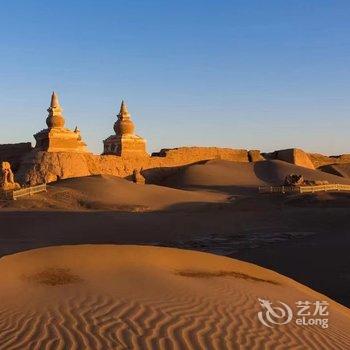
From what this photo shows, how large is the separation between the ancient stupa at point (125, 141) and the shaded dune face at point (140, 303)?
3022 centimetres

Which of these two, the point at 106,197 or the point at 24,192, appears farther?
the point at 106,197

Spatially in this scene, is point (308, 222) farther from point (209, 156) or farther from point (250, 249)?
point (209, 156)

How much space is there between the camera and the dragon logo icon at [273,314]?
6102 millimetres

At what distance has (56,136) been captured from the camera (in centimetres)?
3444

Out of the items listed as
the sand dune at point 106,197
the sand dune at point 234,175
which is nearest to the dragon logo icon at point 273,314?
the sand dune at point 106,197

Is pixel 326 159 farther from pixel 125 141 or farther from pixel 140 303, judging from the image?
pixel 140 303

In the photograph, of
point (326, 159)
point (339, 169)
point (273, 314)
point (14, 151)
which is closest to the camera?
point (273, 314)

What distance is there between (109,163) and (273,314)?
31.3 meters

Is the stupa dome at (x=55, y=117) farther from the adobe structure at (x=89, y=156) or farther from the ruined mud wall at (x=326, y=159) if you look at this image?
the ruined mud wall at (x=326, y=159)

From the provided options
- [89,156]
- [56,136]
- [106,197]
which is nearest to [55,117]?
[56,136]

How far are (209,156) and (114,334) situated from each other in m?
41.9

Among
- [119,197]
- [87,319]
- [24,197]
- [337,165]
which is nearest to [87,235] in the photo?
[24,197]

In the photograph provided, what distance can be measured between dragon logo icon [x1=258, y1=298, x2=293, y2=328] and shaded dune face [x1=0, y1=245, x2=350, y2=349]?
102 millimetres

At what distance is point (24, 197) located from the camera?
25.0m
